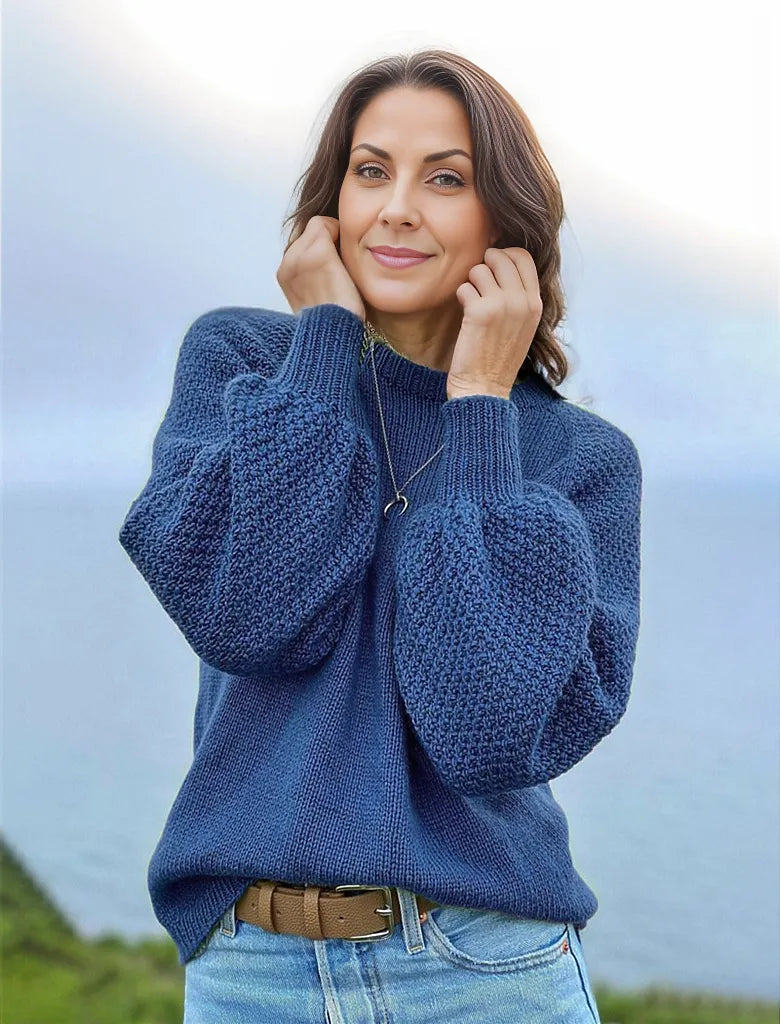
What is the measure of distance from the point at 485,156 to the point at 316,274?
0.83 ft

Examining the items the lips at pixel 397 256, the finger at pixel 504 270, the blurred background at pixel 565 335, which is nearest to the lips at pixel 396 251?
the lips at pixel 397 256

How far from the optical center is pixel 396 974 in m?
1.16

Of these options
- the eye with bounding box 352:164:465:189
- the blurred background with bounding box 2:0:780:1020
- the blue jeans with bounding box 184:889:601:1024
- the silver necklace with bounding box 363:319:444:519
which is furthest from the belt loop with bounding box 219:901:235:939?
the blurred background with bounding box 2:0:780:1020

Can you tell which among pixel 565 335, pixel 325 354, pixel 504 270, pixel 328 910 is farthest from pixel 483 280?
pixel 328 910

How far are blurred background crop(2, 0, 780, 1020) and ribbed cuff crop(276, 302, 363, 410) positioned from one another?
802 millimetres

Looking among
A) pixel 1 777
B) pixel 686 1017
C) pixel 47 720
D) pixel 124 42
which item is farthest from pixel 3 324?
pixel 686 1017

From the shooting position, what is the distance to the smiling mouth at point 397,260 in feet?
4.47

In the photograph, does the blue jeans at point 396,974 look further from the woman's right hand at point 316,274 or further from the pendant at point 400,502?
the woman's right hand at point 316,274

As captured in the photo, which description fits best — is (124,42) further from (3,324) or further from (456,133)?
(456,133)

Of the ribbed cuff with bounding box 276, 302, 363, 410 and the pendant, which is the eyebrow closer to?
the ribbed cuff with bounding box 276, 302, 363, 410

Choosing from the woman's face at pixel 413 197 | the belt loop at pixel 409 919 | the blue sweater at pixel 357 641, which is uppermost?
the woman's face at pixel 413 197

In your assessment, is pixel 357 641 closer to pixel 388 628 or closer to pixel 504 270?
pixel 388 628

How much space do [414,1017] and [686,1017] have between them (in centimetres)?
147

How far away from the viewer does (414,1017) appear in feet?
3.82
